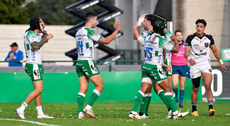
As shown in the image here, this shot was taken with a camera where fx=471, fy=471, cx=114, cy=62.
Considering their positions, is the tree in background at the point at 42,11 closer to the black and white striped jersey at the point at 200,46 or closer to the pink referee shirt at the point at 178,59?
the pink referee shirt at the point at 178,59

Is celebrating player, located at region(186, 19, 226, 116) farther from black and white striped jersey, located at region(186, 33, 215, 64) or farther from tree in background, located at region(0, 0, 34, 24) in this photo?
tree in background, located at region(0, 0, 34, 24)

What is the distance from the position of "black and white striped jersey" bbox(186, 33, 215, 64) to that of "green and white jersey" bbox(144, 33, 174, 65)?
1.94 m

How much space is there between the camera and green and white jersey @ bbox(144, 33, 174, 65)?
9.23 m

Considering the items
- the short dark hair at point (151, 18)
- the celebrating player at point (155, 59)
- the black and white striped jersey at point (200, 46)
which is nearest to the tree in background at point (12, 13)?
the black and white striped jersey at point (200, 46)

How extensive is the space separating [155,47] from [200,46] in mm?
2068

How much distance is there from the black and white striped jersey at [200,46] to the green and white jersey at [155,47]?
6.37ft

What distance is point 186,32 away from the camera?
765 inches

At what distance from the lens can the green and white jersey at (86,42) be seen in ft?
31.3

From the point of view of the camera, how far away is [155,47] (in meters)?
9.28

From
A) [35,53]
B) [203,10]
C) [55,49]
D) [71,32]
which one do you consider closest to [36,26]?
[35,53]

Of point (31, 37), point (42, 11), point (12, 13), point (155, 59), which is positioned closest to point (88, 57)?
point (31, 37)

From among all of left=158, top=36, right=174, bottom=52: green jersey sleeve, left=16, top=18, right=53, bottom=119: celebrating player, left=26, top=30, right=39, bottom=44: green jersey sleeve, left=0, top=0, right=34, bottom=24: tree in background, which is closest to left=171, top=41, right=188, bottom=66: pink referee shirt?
left=158, top=36, right=174, bottom=52: green jersey sleeve

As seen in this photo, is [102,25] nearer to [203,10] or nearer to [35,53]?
[203,10]

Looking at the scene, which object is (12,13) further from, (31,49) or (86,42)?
(86,42)
